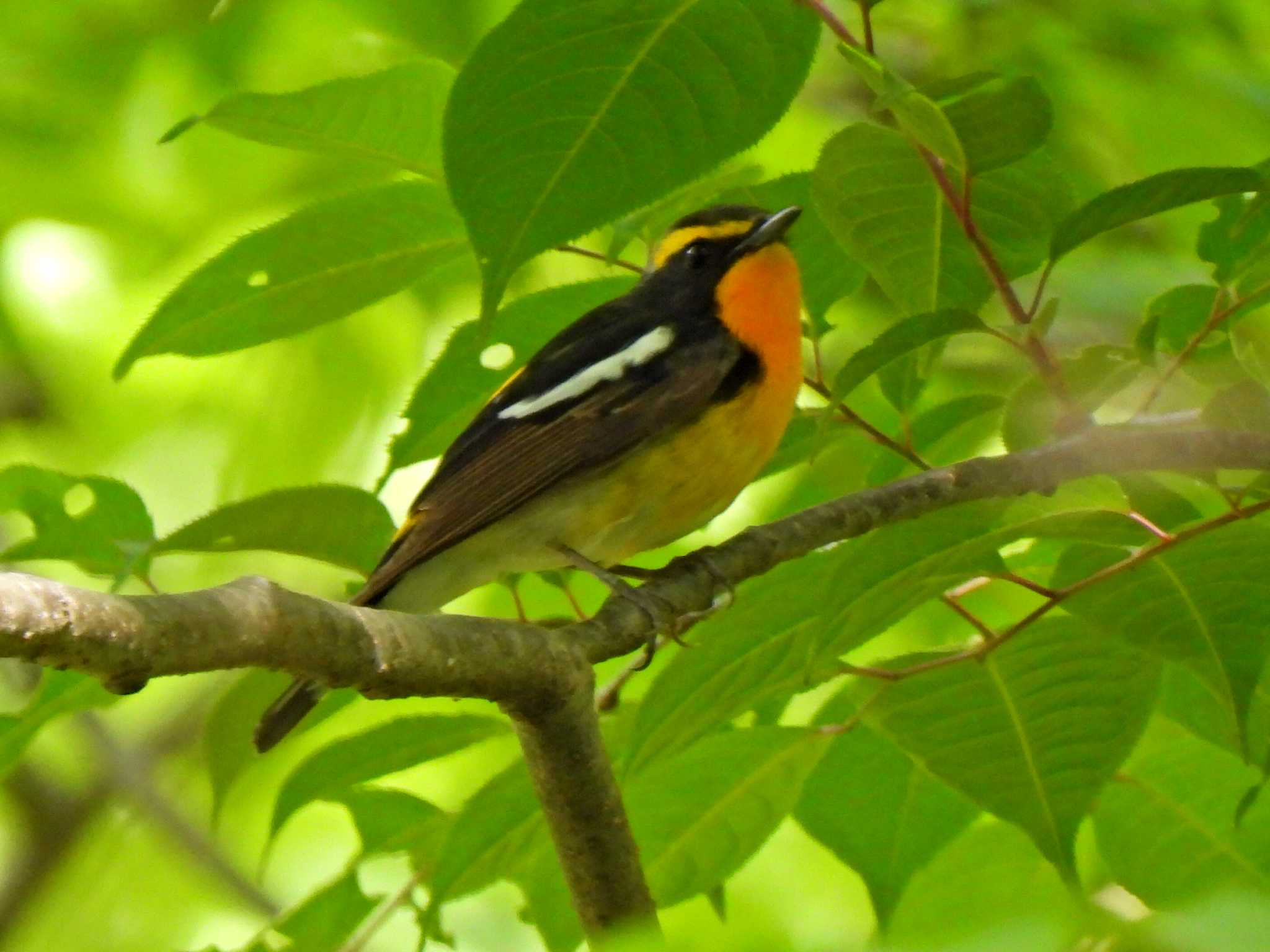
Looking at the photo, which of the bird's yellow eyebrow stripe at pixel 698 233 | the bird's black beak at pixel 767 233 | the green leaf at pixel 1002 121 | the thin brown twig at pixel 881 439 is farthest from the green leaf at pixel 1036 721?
the bird's yellow eyebrow stripe at pixel 698 233

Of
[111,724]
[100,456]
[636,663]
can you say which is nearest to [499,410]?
[636,663]

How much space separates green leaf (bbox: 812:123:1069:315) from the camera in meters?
2.18

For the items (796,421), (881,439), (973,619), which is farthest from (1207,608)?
(796,421)

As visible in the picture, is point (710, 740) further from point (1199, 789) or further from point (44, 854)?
point (44, 854)

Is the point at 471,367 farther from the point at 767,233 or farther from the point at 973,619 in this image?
the point at 767,233

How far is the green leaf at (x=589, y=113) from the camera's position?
72.1 inches

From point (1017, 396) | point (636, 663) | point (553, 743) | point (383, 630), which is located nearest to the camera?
point (383, 630)

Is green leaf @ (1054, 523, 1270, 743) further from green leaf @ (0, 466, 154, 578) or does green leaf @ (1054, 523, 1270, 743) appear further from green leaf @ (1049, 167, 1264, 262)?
green leaf @ (0, 466, 154, 578)

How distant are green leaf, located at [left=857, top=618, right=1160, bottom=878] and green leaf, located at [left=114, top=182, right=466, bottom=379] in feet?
3.67

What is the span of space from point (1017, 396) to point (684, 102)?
2.39 feet

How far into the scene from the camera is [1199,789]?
251cm

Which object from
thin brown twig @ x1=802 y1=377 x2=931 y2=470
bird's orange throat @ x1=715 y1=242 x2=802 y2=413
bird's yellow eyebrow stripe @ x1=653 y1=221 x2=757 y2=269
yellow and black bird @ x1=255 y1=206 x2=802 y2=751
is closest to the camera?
thin brown twig @ x1=802 y1=377 x2=931 y2=470

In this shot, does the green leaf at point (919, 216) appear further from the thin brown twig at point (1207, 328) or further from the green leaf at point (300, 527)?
the green leaf at point (300, 527)

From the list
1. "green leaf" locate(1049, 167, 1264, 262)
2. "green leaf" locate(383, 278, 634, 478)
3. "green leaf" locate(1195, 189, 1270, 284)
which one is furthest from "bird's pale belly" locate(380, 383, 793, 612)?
"green leaf" locate(1049, 167, 1264, 262)
